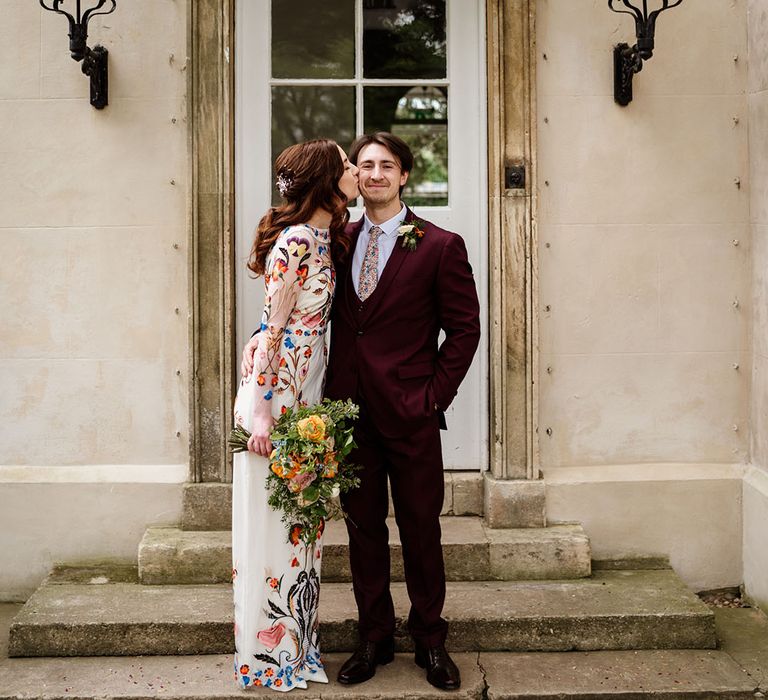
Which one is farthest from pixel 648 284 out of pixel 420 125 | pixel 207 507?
pixel 207 507

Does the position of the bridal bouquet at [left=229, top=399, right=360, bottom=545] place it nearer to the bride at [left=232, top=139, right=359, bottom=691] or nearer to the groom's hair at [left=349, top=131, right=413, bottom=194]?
the bride at [left=232, top=139, right=359, bottom=691]

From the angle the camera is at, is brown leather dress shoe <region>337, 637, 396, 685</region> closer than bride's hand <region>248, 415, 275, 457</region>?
No

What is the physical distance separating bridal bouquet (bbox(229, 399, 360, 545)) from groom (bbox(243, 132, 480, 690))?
13 centimetres

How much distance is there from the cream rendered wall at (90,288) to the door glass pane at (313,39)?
17.5 inches

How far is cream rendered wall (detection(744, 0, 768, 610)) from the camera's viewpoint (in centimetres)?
442

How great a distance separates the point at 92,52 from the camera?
14.2ft

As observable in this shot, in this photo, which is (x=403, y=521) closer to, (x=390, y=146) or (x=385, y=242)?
(x=385, y=242)

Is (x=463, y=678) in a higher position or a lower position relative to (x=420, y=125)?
lower

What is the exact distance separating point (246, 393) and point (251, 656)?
0.93 m

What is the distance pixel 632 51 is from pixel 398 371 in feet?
5.96

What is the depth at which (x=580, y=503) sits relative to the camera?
4.57 metres

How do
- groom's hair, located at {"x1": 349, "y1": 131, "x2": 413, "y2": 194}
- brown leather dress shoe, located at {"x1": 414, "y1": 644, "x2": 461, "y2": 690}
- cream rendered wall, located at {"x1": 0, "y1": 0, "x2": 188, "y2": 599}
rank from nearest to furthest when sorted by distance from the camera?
groom's hair, located at {"x1": 349, "y1": 131, "x2": 413, "y2": 194} → brown leather dress shoe, located at {"x1": 414, "y1": 644, "x2": 461, "y2": 690} → cream rendered wall, located at {"x1": 0, "y1": 0, "x2": 188, "y2": 599}

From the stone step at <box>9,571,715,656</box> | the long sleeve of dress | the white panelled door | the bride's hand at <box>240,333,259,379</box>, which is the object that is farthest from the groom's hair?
the stone step at <box>9,571,715,656</box>

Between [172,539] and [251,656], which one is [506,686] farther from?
[172,539]
